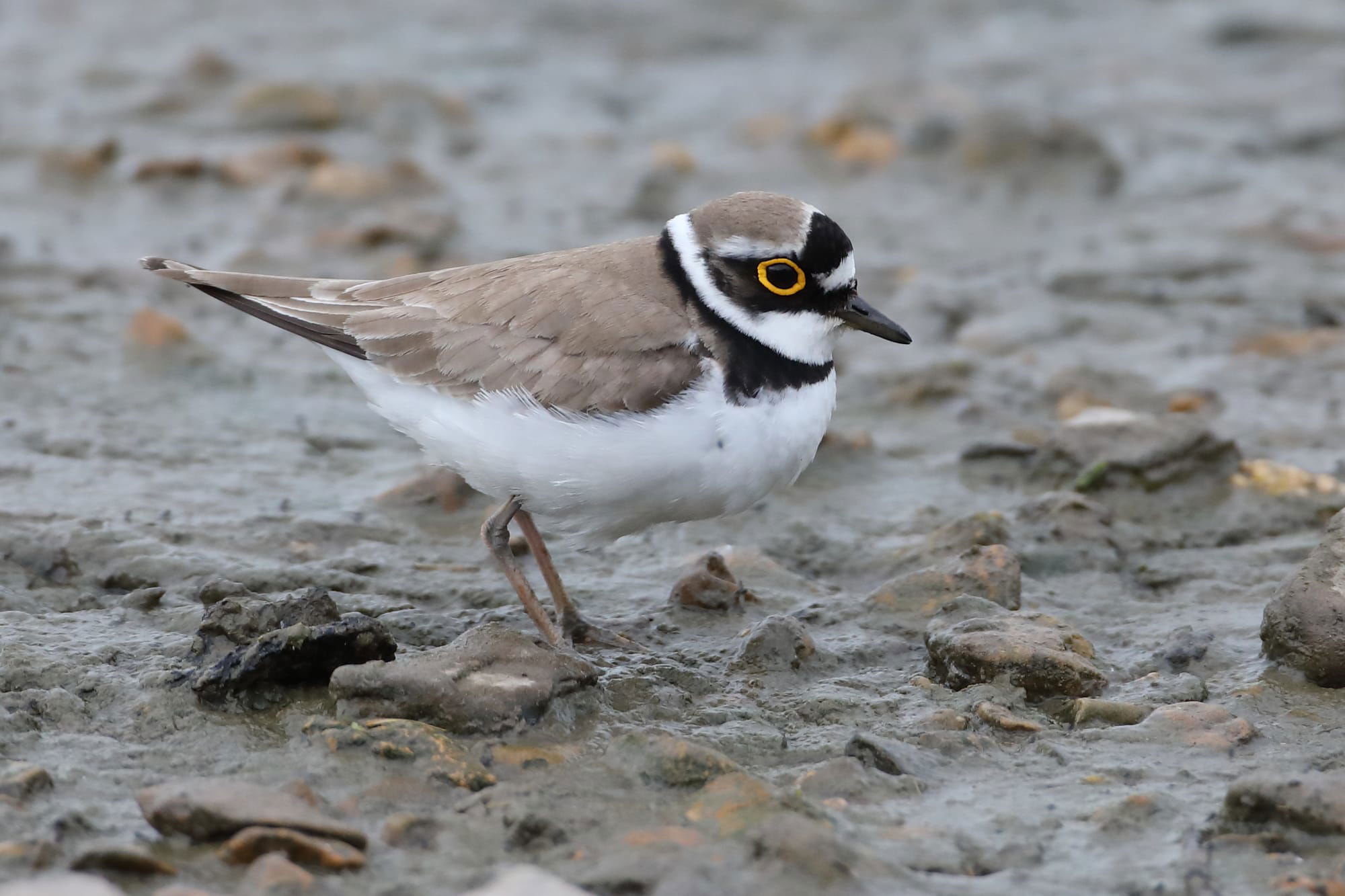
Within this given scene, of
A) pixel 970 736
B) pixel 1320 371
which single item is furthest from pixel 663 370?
pixel 1320 371

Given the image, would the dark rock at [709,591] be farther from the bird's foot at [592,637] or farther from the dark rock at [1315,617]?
the dark rock at [1315,617]

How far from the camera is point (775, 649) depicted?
219 inches

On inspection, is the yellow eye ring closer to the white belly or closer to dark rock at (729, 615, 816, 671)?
the white belly

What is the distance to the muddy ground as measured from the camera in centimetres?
432

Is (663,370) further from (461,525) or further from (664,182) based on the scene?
(664,182)

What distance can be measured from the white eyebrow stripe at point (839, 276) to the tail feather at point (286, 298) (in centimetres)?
192

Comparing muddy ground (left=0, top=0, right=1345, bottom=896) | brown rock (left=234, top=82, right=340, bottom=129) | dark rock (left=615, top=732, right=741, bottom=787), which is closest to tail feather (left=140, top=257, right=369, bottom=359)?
muddy ground (left=0, top=0, right=1345, bottom=896)

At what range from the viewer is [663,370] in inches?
209

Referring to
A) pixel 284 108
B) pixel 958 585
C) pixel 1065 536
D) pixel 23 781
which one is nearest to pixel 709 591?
pixel 958 585

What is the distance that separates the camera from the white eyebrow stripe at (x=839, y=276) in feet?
18.4

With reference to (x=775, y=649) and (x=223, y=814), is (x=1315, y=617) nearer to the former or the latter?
(x=775, y=649)

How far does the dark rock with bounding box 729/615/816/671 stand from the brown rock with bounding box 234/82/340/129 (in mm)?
8146

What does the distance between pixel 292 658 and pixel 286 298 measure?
1968mm

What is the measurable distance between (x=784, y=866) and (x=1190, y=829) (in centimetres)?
119
